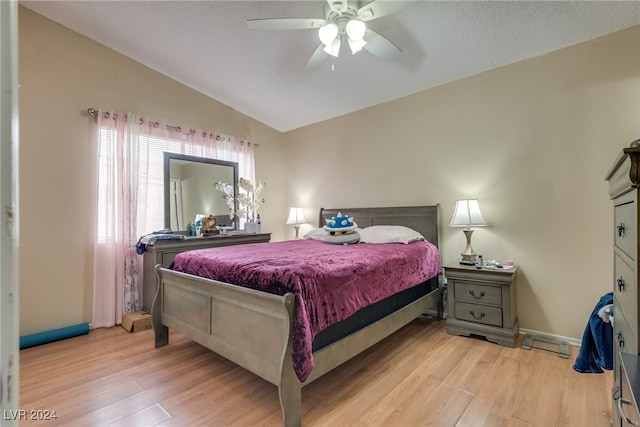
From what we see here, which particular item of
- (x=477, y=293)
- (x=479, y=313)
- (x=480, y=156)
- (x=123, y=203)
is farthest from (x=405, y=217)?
(x=123, y=203)

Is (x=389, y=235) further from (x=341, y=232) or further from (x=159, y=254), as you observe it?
(x=159, y=254)

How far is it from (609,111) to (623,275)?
87.8 inches

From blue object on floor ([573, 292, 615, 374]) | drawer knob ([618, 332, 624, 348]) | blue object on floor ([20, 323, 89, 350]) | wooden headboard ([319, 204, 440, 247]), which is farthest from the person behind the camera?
wooden headboard ([319, 204, 440, 247])

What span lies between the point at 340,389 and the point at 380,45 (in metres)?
2.52

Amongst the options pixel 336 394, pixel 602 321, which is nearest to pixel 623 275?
pixel 602 321

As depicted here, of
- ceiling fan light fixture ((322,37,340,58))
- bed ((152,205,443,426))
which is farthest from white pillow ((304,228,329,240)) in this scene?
ceiling fan light fixture ((322,37,340,58))

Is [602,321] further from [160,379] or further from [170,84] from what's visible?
[170,84]

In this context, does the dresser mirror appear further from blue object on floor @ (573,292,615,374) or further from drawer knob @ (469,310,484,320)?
blue object on floor @ (573,292,615,374)

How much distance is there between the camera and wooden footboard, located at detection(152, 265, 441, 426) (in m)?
1.64

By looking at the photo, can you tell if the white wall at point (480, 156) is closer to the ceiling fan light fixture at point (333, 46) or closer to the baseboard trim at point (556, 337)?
the baseboard trim at point (556, 337)

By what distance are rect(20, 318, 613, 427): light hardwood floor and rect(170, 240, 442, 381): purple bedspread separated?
1.72 feet

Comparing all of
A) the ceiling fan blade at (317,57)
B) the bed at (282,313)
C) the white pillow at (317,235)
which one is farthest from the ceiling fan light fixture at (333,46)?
the white pillow at (317,235)

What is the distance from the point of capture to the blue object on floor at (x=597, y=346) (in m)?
1.62

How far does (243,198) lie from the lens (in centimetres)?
438
